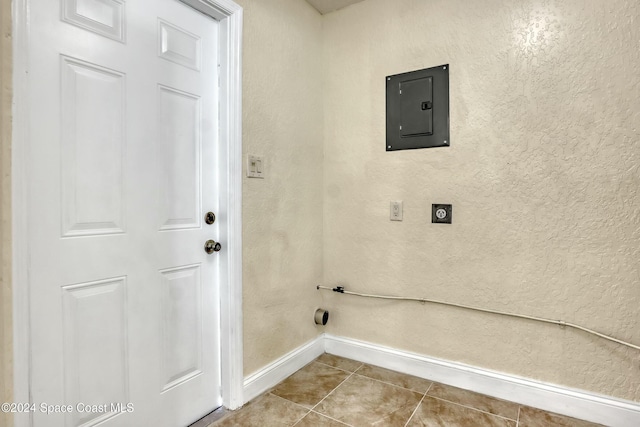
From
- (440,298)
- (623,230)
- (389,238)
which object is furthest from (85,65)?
(623,230)

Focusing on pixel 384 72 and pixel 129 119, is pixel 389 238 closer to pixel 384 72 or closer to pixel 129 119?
pixel 384 72

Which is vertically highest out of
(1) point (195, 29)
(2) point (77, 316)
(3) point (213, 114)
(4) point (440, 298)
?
(1) point (195, 29)

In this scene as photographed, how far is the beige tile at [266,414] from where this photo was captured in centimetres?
161

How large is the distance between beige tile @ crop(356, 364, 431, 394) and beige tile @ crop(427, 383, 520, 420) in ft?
0.18

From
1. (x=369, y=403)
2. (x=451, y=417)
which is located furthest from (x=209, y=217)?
(x=451, y=417)

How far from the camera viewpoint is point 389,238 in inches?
84.5

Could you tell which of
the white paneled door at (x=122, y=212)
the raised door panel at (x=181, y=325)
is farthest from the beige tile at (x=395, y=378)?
the raised door panel at (x=181, y=325)

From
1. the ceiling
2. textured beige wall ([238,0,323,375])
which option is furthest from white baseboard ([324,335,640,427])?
the ceiling

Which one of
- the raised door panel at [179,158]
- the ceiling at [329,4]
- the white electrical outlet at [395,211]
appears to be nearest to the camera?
the raised door panel at [179,158]

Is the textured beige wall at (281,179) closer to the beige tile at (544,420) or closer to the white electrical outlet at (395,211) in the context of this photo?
the white electrical outlet at (395,211)

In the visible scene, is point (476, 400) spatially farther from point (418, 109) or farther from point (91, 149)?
point (91, 149)

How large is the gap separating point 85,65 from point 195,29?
0.57 m

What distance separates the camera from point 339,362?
224 centimetres

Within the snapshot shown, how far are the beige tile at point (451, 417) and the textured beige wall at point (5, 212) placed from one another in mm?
1556
